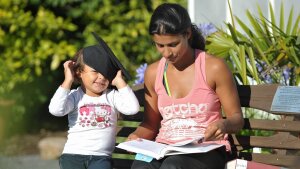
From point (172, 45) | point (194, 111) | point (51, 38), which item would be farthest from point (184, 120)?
point (51, 38)

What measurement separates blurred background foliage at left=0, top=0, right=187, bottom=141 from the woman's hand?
3707 millimetres

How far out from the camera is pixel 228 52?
621cm

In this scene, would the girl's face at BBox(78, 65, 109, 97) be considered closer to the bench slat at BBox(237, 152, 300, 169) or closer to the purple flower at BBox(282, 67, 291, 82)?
the bench slat at BBox(237, 152, 300, 169)

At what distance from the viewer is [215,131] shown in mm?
4785

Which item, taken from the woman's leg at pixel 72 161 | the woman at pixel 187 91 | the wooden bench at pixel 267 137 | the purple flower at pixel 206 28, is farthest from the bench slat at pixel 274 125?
the purple flower at pixel 206 28

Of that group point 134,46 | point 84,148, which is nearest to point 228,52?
point 84,148

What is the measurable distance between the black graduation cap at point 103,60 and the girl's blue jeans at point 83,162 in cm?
44

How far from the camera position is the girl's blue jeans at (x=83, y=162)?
5.16m

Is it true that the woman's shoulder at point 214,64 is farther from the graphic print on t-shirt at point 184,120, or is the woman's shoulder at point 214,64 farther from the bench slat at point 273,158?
the bench slat at point 273,158

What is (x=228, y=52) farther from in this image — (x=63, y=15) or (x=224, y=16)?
(x=63, y=15)

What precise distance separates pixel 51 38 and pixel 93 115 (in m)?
3.60

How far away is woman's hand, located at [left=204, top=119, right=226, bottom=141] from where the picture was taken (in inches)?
188

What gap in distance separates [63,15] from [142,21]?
723mm

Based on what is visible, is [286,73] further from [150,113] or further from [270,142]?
[150,113]
